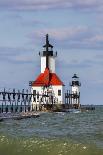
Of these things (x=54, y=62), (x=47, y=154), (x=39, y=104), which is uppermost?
(x=54, y=62)

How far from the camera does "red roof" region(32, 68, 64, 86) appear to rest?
4919 inches

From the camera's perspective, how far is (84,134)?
1993 inches

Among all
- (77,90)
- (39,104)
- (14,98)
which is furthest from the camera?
(77,90)

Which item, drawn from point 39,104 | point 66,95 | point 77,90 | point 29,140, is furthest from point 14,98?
point 29,140

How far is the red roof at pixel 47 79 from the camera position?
125m

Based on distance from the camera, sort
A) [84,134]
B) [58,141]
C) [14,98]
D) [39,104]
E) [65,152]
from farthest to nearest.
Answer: [39,104], [14,98], [84,134], [58,141], [65,152]

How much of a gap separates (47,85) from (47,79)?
1153 mm

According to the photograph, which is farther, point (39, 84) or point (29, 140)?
point (39, 84)

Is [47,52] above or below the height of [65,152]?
above

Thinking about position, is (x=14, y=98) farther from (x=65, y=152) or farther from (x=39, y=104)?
(x=65, y=152)

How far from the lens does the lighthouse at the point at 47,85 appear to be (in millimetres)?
124938

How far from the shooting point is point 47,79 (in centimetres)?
12538

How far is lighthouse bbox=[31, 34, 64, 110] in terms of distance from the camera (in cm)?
12494

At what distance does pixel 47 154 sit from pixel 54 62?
88.8 m
